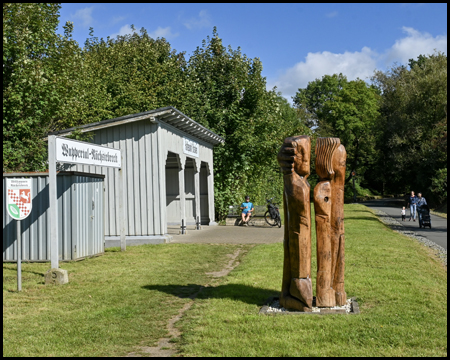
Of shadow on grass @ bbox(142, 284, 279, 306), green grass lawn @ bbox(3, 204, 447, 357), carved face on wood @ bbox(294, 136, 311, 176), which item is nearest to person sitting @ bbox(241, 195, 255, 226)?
green grass lawn @ bbox(3, 204, 447, 357)

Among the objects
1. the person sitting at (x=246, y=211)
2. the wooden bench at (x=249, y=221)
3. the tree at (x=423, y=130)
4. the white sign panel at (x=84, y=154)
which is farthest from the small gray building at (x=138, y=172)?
the tree at (x=423, y=130)

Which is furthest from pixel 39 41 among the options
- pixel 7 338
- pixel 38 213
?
pixel 7 338

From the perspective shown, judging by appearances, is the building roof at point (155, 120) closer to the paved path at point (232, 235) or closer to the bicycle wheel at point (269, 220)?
the paved path at point (232, 235)

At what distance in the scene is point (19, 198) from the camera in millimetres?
8969

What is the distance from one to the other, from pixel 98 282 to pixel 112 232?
244 inches

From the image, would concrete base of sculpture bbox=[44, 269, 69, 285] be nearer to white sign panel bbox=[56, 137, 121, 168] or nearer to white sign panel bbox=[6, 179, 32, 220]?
white sign panel bbox=[6, 179, 32, 220]

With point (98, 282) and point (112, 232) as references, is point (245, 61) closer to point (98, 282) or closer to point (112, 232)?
point (112, 232)

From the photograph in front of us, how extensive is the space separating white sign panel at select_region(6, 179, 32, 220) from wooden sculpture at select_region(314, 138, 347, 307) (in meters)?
5.11

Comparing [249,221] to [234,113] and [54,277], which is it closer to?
[234,113]

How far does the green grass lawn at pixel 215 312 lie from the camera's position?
534cm

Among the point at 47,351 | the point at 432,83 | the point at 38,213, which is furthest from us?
the point at 432,83

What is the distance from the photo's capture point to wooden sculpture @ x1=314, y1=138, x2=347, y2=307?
6.77 m

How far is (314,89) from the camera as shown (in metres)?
74.0

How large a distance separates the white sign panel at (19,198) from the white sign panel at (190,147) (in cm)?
Answer: 937
